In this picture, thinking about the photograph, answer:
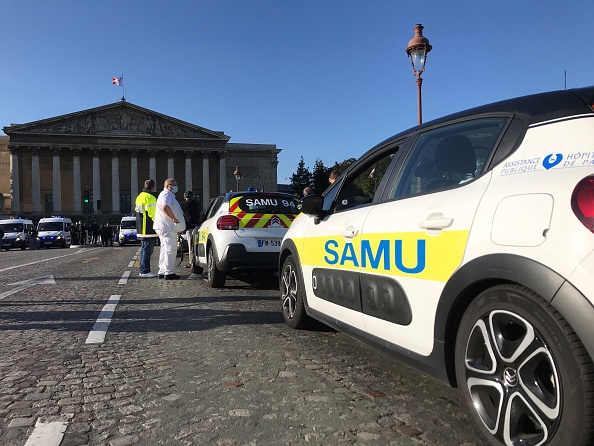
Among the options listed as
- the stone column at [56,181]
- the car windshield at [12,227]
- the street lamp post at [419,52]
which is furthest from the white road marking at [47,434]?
the stone column at [56,181]

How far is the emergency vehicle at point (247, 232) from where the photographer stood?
26.0ft

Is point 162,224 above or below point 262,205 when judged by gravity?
below

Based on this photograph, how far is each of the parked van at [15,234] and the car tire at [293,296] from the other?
34.1 m

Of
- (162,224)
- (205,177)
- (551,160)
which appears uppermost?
(205,177)

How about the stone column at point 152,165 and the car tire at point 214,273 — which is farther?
the stone column at point 152,165

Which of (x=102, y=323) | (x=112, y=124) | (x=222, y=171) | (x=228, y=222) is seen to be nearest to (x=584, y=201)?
(x=102, y=323)

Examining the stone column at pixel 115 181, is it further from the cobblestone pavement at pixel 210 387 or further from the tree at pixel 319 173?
the cobblestone pavement at pixel 210 387

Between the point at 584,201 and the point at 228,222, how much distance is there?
6480 millimetres

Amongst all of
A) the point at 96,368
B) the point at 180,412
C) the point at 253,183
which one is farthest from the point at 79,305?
the point at 253,183

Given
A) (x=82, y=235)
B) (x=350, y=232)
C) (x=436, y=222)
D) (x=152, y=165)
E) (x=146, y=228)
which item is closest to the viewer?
(x=436, y=222)

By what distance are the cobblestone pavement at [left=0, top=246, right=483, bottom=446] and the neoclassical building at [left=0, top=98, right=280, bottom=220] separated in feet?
230

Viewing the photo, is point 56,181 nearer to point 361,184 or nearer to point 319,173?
point 319,173

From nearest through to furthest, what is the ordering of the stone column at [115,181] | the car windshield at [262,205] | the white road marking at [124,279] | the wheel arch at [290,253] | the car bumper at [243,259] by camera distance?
the wheel arch at [290,253] < the car bumper at [243,259] < the car windshield at [262,205] < the white road marking at [124,279] < the stone column at [115,181]

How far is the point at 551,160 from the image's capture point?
224cm
